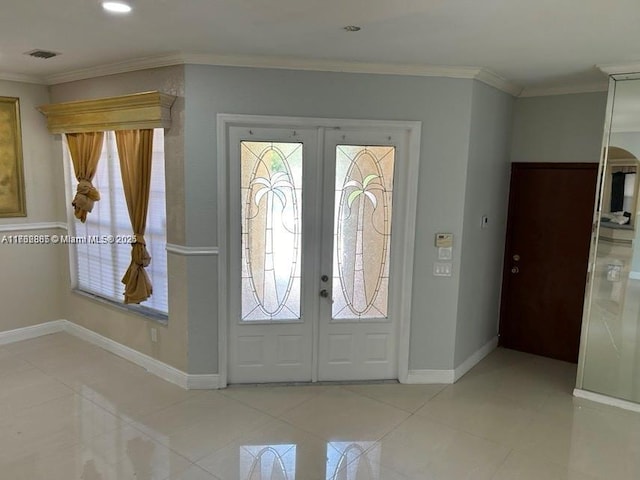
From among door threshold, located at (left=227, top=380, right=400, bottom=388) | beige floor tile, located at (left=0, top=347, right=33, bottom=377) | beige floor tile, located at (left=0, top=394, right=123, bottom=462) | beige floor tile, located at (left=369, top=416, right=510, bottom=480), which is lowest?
beige floor tile, located at (left=0, top=394, right=123, bottom=462)

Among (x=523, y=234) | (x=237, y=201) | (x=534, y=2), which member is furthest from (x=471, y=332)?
(x=534, y=2)

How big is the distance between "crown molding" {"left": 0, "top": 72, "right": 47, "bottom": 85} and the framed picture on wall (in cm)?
19

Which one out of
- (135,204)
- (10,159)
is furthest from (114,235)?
(10,159)

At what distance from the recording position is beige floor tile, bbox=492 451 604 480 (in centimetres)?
286

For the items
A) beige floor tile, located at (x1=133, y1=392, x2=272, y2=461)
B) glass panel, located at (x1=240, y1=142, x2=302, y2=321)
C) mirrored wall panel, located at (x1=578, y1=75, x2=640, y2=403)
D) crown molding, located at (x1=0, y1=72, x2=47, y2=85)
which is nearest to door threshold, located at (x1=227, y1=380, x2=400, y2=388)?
beige floor tile, located at (x1=133, y1=392, x2=272, y2=461)

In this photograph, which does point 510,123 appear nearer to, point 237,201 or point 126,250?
point 237,201

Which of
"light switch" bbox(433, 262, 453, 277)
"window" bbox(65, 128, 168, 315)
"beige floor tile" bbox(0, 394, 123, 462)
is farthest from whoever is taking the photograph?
"window" bbox(65, 128, 168, 315)

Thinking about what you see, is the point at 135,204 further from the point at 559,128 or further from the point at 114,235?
the point at 559,128

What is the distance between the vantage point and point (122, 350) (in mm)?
4484

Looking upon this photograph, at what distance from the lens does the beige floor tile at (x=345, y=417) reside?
331 cm

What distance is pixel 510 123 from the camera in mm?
4590

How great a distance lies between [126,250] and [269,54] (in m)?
2.34

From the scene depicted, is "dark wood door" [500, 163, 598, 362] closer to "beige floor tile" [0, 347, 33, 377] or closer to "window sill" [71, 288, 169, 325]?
"window sill" [71, 288, 169, 325]

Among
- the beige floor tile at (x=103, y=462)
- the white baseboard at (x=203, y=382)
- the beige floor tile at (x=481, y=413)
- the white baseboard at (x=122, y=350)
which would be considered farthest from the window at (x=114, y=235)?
the beige floor tile at (x=481, y=413)
